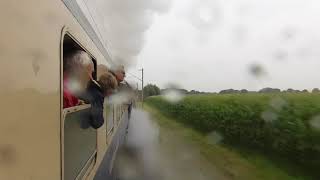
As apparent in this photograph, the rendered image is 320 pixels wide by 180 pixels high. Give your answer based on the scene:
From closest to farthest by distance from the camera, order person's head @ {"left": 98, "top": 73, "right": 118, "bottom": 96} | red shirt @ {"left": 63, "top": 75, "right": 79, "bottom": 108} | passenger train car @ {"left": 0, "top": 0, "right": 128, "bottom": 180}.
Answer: passenger train car @ {"left": 0, "top": 0, "right": 128, "bottom": 180}, red shirt @ {"left": 63, "top": 75, "right": 79, "bottom": 108}, person's head @ {"left": 98, "top": 73, "right": 118, "bottom": 96}

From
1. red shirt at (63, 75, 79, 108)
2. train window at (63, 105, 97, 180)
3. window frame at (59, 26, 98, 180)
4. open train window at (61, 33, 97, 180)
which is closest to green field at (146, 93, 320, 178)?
window frame at (59, 26, 98, 180)

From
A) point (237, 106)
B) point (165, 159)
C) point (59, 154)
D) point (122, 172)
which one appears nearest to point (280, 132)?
point (165, 159)

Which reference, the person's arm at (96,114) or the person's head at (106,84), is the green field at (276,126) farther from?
the person's arm at (96,114)

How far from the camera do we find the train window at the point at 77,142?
99.7 inches

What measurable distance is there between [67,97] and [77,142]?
366 millimetres

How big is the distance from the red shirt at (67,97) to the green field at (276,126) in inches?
356

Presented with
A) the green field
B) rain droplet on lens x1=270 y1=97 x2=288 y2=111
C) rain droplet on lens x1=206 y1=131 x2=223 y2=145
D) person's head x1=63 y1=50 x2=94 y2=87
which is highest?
person's head x1=63 y1=50 x2=94 y2=87

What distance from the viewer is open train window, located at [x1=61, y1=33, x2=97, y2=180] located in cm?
253

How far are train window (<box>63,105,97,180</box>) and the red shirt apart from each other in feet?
0.14

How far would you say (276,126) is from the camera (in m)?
13.0

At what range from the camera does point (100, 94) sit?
3.12m

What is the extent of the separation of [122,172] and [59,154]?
21.1 ft

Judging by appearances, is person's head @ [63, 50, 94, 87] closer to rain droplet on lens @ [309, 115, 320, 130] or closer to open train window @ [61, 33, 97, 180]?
open train window @ [61, 33, 97, 180]

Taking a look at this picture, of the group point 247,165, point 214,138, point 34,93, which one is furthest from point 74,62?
point 214,138
